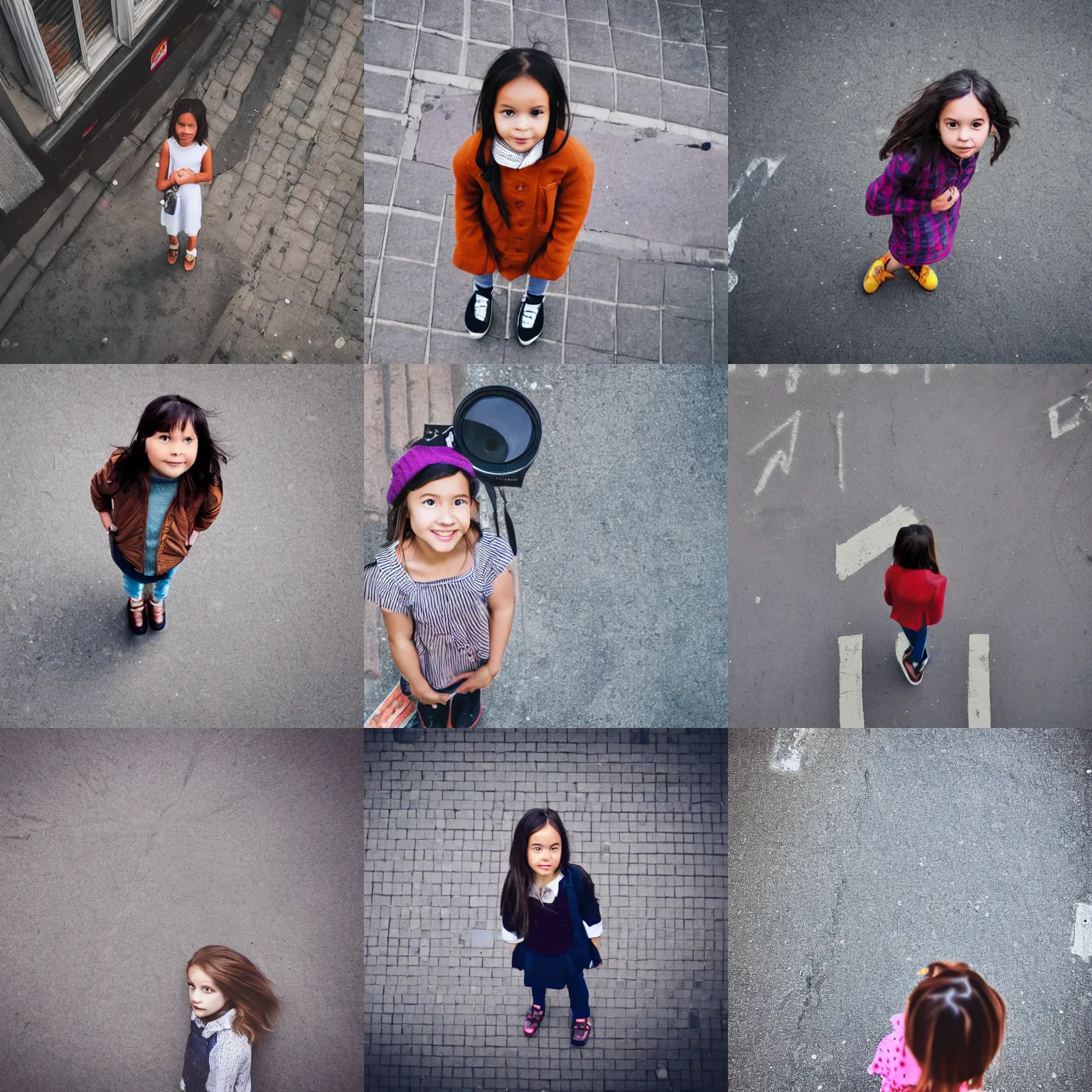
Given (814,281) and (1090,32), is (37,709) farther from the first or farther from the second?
(1090,32)

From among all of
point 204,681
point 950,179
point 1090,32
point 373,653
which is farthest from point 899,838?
point 1090,32

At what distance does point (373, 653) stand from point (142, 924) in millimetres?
1907

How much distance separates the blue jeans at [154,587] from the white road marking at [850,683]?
12.0 ft

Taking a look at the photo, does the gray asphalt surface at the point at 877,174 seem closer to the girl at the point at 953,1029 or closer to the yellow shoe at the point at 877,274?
the yellow shoe at the point at 877,274

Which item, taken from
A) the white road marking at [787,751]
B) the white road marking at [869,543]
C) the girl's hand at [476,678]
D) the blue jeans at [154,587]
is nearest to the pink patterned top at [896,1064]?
the white road marking at [787,751]

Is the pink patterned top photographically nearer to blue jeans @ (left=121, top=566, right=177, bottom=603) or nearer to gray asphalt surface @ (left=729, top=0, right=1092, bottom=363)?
gray asphalt surface @ (left=729, top=0, right=1092, bottom=363)

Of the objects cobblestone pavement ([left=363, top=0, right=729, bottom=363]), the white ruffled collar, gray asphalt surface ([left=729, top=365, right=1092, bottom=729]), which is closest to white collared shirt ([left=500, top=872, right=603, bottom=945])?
gray asphalt surface ([left=729, top=365, right=1092, bottom=729])

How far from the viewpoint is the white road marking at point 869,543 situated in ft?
18.6

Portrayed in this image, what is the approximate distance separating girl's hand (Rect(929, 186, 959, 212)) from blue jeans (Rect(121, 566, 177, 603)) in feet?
14.1

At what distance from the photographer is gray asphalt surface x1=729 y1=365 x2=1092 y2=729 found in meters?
5.60

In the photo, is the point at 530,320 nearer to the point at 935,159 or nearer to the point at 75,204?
the point at 935,159

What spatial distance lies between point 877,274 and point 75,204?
15.2ft

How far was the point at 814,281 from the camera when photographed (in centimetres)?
586

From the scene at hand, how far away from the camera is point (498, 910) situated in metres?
5.38
